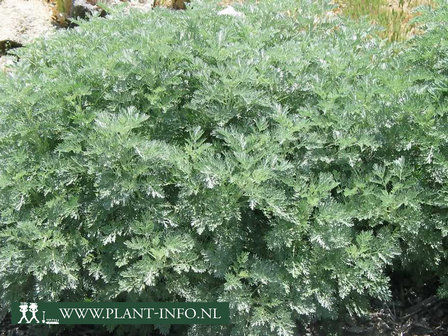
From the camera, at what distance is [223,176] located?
2809 millimetres

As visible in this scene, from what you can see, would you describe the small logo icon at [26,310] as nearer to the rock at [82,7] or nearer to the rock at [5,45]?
the rock at [5,45]

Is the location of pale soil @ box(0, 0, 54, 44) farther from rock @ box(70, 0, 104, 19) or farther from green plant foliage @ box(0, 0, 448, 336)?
green plant foliage @ box(0, 0, 448, 336)

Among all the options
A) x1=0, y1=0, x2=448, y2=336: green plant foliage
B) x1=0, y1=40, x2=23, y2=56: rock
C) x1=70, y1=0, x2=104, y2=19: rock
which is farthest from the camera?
x1=70, y1=0, x2=104, y2=19: rock

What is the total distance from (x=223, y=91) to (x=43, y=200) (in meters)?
1.20

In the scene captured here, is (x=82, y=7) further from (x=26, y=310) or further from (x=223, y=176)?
(x=223, y=176)

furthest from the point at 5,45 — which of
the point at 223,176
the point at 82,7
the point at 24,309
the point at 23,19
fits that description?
the point at 223,176

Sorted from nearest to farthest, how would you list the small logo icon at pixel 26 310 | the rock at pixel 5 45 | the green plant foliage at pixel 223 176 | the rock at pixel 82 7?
the green plant foliage at pixel 223 176, the small logo icon at pixel 26 310, the rock at pixel 5 45, the rock at pixel 82 7

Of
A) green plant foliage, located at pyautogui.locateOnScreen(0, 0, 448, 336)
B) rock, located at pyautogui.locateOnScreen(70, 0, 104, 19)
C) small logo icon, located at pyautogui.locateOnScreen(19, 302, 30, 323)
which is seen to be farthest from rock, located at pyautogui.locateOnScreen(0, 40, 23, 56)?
small logo icon, located at pyautogui.locateOnScreen(19, 302, 30, 323)

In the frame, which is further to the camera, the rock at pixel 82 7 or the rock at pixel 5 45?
the rock at pixel 82 7

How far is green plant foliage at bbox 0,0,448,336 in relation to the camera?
115 inches

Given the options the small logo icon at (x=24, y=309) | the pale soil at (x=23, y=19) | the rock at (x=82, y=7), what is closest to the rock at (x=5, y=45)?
the pale soil at (x=23, y=19)

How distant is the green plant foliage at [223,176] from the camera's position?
292 cm

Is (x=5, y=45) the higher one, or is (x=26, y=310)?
(x=5, y=45)

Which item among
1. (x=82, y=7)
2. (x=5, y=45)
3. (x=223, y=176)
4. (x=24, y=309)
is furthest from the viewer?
(x=82, y=7)
